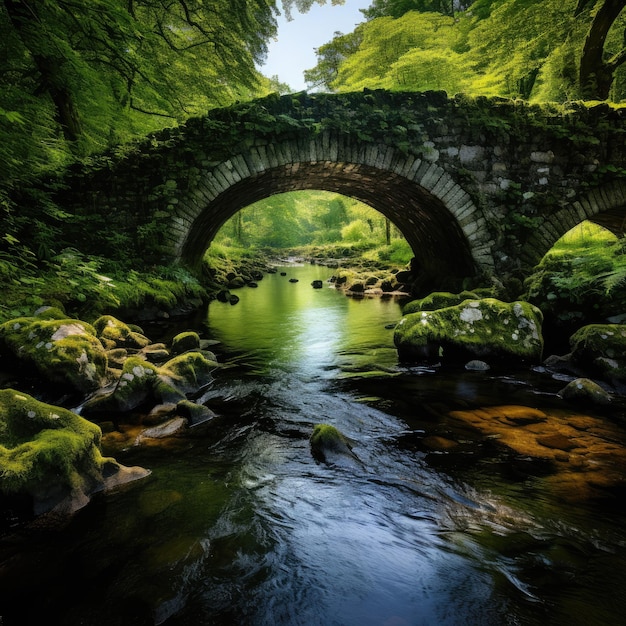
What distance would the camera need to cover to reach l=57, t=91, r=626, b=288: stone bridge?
780 centimetres

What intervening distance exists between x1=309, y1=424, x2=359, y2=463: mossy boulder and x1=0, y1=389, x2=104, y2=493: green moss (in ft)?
5.14

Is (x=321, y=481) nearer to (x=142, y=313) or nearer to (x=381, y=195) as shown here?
(x=142, y=313)

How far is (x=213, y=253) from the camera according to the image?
17.6m

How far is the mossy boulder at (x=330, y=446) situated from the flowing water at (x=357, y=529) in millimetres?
53

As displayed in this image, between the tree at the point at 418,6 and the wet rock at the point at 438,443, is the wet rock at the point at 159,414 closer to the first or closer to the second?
the wet rock at the point at 438,443

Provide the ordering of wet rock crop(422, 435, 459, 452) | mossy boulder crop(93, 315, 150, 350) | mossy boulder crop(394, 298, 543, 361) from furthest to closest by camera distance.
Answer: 1. mossy boulder crop(93, 315, 150, 350)
2. mossy boulder crop(394, 298, 543, 361)
3. wet rock crop(422, 435, 459, 452)

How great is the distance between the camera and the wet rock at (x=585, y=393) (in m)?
3.80

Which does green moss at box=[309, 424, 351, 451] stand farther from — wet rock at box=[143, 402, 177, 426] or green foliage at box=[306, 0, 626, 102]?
green foliage at box=[306, 0, 626, 102]

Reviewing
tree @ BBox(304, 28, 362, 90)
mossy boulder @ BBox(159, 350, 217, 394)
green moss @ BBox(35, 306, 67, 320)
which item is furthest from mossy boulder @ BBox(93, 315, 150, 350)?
tree @ BBox(304, 28, 362, 90)

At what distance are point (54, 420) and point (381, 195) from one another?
9.88 meters

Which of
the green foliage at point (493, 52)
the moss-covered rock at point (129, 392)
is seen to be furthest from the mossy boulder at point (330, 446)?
the green foliage at point (493, 52)

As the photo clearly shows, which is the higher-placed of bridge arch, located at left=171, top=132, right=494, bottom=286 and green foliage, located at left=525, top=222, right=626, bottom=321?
bridge arch, located at left=171, top=132, right=494, bottom=286

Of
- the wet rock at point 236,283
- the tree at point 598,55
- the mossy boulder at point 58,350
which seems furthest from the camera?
the wet rock at point 236,283

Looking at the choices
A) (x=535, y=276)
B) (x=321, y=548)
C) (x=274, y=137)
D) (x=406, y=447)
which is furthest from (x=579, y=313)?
(x=274, y=137)
